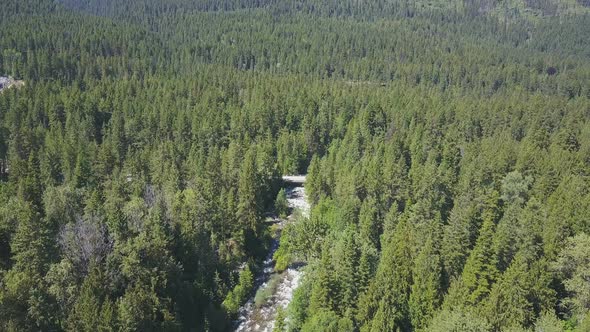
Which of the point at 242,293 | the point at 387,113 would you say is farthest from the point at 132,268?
the point at 387,113

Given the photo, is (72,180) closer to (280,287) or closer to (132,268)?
(132,268)

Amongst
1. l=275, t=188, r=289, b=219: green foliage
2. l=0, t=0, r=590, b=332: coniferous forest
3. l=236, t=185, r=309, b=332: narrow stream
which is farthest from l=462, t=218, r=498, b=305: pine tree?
l=275, t=188, r=289, b=219: green foliage

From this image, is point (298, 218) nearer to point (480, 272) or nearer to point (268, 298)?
point (268, 298)

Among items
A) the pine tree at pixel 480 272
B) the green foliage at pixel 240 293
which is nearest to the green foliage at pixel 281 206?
the green foliage at pixel 240 293

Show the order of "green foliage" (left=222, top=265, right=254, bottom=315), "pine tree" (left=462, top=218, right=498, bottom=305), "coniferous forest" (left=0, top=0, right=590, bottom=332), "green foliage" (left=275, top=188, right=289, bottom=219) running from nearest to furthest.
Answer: "coniferous forest" (left=0, top=0, right=590, bottom=332) → "pine tree" (left=462, top=218, right=498, bottom=305) → "green foliage" (left=222, top=265, right=254, bottom=315) → "green foliage" (left=275, top=188, right=289, bottom=219)

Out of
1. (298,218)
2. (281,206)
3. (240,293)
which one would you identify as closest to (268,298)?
(240,293)

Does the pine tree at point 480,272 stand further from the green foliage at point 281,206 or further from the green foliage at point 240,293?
the green foliage at point 281,206

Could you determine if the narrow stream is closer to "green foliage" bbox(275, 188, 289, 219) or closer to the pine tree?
"green foliage" bbox(275, 188, 289, 219)

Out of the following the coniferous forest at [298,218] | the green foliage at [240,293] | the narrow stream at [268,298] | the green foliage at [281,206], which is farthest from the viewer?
the green foliage at [281,206]
